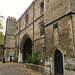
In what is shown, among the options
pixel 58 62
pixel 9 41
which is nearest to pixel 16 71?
pixel 58 62

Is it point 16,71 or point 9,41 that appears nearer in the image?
point 16,71

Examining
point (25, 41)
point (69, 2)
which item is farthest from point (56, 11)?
point (25, 41)

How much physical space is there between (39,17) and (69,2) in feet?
23.5

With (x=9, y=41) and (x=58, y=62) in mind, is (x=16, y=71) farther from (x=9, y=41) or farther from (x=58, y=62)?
(x=9, y=41)

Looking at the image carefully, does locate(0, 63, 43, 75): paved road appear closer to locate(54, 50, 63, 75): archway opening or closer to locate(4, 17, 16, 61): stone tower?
locate(54, 50, 63, 75): archway opening

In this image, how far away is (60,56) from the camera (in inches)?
261

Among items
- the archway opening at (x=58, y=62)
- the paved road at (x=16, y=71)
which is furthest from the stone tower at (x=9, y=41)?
the archway opening at (x=58, y=62)

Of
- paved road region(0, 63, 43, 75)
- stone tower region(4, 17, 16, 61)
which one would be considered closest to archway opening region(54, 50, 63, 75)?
paved road region(0, 63, 43, 75)

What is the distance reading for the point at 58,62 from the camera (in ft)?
22.2

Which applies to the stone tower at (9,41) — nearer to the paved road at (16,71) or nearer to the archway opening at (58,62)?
the paved road at (16,71)

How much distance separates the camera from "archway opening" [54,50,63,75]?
651 cm

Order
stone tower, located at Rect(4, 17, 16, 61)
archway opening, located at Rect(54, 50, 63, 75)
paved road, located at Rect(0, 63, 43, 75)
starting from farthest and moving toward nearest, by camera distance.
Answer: stone tower, located at Rect(4, 17, 16, 61)
paved road, located at Rect(0, 63, 43, 75)
archway opening, located at Rect(54, 50, 63, 75)

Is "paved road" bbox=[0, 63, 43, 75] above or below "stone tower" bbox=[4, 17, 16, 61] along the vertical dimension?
below

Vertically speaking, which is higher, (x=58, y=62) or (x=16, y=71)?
(x=58, y=62)
